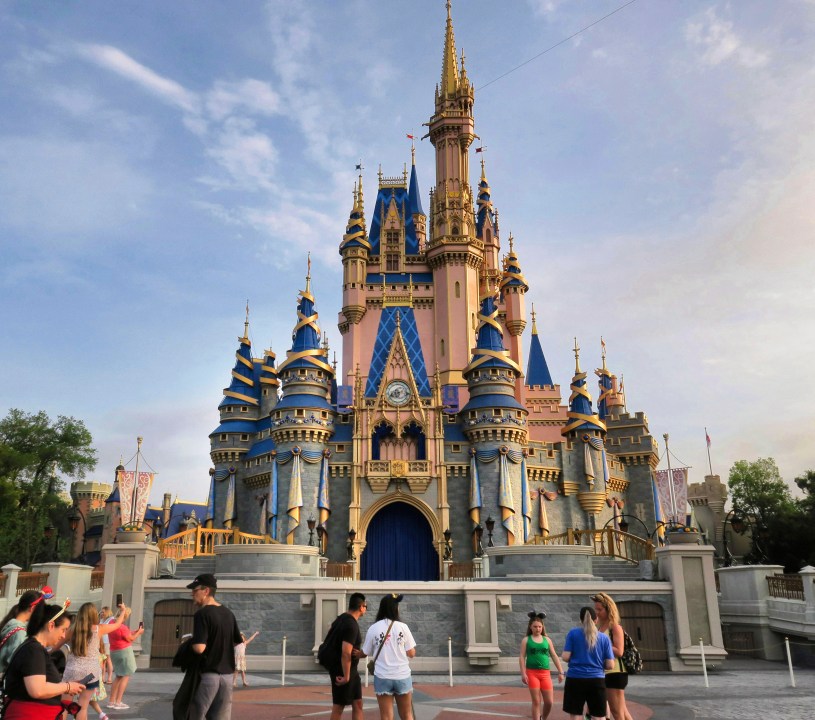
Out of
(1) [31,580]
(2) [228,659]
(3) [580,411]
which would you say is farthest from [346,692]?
(3) [580,411]

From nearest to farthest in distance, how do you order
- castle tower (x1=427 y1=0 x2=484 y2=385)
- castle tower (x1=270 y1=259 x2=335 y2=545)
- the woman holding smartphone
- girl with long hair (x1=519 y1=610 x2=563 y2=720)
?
girl with long hair (x1=519 y1=610 x2=563 y2=720) < the woman holding smartphone < castle tower (x1=270 y1=259 x2=335 y2=545) < castle tower (x1=427 y1=0 x2=484 y2=385)

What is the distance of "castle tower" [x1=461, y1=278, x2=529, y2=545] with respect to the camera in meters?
39.2

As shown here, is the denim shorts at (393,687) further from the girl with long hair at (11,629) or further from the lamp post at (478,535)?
the lamp post at (478,535)

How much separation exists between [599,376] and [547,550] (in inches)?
1445

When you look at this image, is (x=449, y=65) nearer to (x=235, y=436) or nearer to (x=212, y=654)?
(x=235, y=436)

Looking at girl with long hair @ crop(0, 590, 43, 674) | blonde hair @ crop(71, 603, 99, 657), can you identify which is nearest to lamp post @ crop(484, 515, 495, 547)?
blonde hair @ crop(71, 603, 99, 657)

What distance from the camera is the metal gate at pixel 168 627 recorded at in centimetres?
2055

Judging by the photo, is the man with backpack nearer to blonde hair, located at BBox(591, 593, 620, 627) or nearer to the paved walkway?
blonde hair, located at BBox(591, 593, 620, 627)

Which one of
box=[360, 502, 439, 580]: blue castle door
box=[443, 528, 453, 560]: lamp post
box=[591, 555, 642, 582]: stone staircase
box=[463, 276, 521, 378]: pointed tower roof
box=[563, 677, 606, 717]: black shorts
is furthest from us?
box=[463, 276, 521, 378]: pointed tower roof

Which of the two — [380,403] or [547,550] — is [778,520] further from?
[547,550]

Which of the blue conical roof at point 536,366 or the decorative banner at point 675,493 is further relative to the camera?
the blue conical roof at point 536,366

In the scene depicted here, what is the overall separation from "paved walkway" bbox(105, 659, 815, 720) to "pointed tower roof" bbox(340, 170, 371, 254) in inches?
1403

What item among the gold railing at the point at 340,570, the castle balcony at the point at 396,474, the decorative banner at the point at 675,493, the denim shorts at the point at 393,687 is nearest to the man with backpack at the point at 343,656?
the denim shorts at the point at 393,687

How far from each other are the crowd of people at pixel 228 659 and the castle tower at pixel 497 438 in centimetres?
2894
